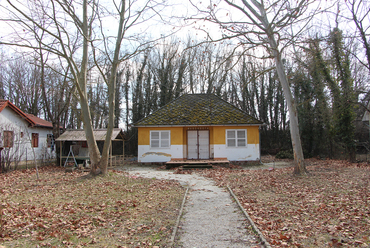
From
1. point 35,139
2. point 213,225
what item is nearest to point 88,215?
point 213,225

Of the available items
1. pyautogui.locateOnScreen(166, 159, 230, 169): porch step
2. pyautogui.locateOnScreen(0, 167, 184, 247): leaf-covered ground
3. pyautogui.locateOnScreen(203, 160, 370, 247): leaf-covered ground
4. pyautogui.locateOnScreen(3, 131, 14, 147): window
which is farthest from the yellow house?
pyautogui.locateOnScreen(0, 167, 184, 247): leaf-covered ground

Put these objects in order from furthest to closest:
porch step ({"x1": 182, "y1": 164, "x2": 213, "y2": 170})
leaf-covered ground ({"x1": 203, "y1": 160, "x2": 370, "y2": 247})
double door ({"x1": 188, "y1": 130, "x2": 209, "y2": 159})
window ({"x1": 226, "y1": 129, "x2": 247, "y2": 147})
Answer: double door ({"x1": 188, "y1": 130, "x2": 209, "y2": 159}), window ({"x1": 226, "y1": 129, "x2": 247, "y2": 147}), porch step ({"x1": 182, "y1": 164, "x2": 213, "y2": 170}), leaf-covered ground ({"x1": 203, "y1": 160, "x2": 370, "y2": 247})

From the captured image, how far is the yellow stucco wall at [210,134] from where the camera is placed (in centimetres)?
1938

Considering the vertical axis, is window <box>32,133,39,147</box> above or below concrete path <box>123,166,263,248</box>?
above

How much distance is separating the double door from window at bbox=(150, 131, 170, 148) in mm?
1769

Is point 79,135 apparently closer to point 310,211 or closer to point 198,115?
point 198,115

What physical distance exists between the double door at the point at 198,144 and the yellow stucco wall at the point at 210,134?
0.41 meters

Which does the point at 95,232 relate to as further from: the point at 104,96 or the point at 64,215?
the point at 104,96

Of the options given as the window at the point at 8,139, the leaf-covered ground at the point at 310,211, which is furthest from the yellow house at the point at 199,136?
the leaf-covered ground at the point at 310,211

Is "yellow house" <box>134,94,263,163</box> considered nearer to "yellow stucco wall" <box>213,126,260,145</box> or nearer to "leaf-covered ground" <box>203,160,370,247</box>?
"yellow stucco wall" <box>213,126,260,145</box>

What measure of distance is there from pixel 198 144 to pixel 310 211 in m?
13.9

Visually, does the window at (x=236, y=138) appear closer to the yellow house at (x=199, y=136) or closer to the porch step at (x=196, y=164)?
the yellow house at (x=199, y=136)

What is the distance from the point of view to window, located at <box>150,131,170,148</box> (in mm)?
19781

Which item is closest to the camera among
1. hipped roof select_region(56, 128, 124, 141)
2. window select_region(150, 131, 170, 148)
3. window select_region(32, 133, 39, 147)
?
hipped roof select_region(56, 128, 124, 141)
